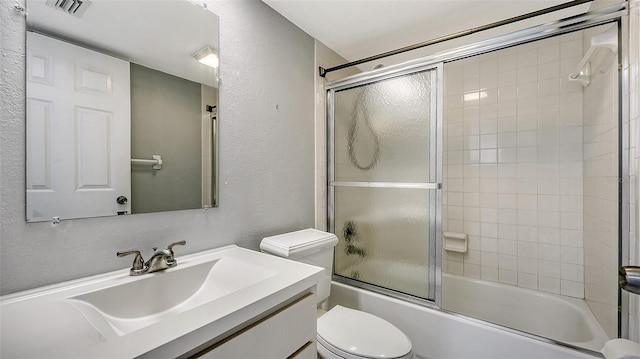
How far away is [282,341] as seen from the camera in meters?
0.82

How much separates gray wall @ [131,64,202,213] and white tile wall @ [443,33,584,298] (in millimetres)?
2100

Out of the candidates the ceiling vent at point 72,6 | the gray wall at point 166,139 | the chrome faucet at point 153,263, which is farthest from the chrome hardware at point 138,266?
the ceiling vent at point 72,6

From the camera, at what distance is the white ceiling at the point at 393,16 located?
60.1 inches

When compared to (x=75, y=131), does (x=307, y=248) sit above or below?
below

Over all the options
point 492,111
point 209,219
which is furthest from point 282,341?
point 492,111

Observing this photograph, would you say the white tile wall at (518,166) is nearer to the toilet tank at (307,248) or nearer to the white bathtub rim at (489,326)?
the white bathtub rim at (489,326)

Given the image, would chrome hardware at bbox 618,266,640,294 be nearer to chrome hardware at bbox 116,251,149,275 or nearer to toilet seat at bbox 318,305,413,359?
toilet seat at bbox 318,305,413,359

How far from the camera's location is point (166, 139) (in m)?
1.11

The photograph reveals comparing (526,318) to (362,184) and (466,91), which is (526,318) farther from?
(466,91)

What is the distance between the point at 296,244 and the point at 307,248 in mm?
72

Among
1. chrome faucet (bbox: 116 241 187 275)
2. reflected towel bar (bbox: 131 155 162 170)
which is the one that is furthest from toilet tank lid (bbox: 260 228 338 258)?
reflected towel bar (bbox: 131 155 162 170)

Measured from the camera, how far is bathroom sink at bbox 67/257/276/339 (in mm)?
791

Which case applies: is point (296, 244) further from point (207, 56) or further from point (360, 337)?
point (207, 56)

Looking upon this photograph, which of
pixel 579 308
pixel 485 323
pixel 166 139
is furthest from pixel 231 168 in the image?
pixel 579 308
